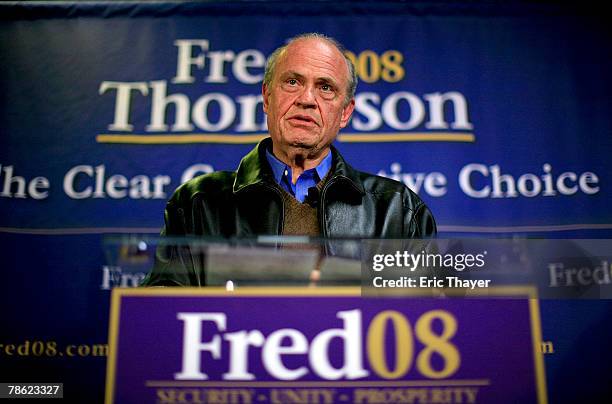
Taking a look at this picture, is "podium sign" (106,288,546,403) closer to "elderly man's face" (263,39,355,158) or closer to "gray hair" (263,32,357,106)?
"elderly man's face" (263,39,355,158)

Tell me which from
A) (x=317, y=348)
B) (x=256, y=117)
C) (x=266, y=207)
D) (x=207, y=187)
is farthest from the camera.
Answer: (x=256, y=117)

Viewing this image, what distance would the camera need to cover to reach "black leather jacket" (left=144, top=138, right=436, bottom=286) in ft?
4.25

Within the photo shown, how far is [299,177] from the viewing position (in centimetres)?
140

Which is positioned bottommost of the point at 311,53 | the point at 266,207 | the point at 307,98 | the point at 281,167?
the point at 266,207

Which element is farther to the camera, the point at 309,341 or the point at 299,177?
the point at 299,177

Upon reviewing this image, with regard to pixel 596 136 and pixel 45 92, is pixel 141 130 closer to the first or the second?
pixel 45 92

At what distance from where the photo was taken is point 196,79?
205 cm

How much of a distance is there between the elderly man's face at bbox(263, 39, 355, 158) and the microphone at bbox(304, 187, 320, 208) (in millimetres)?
94

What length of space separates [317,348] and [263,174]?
2.29 feet

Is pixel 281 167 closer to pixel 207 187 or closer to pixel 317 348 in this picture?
pixel 207 187

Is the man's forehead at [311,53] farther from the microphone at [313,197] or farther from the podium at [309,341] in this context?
the podium at [309,341]

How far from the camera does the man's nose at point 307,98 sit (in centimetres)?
136

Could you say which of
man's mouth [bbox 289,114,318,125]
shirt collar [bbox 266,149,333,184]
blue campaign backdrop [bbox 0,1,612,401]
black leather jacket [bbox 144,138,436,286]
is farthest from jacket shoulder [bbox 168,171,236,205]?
blue campaign backdrop [bbox 0,1,612,401]

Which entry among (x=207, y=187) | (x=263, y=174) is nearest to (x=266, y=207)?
(x=263, y=174)
